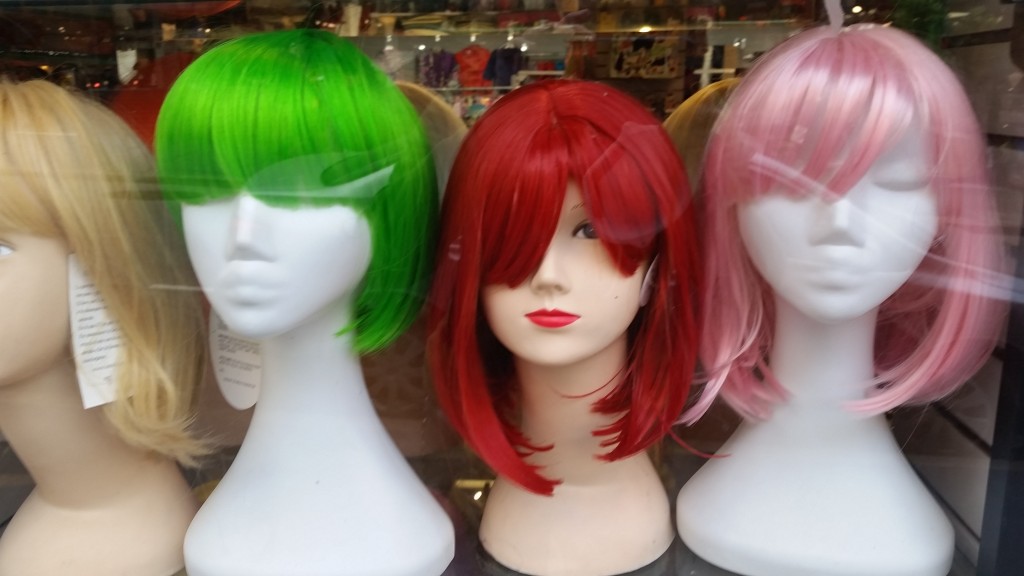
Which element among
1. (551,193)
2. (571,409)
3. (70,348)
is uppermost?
(551,193)

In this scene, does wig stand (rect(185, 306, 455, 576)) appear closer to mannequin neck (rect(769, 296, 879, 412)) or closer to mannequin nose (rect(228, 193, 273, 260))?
mannequin nose (rect(228, 193, 273, 260))

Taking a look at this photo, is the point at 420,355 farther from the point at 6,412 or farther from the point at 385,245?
the point at 6,412

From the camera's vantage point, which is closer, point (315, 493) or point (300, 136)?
point (300, 136)

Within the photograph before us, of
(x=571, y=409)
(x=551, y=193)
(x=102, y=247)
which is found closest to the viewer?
(x=551, y=193)

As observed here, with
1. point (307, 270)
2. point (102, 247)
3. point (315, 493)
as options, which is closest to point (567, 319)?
point (307, 270)

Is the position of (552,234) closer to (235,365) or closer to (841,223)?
(841,223)

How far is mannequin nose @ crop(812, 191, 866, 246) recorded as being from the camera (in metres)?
1.07

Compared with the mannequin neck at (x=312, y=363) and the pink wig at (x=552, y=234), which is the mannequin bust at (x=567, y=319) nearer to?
the pink wig at (x=552, y=234)

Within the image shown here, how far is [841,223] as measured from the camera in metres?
1.07

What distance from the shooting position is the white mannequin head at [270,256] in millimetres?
1073

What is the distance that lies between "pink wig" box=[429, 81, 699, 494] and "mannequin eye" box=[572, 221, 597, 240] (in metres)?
0.01

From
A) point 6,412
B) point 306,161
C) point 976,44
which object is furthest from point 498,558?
point 976,44

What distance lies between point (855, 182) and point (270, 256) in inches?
29.9

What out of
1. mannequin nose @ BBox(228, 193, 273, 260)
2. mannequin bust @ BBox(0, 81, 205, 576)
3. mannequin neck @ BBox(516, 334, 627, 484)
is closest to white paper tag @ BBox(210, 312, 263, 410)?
mannequin bust @ BBox(0, 81, 205, 576)
